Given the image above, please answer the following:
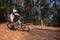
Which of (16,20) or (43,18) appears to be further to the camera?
(43,18)

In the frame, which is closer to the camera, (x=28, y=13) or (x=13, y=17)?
(x=13, y=17)

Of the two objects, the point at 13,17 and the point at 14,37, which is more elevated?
the point at 13,17

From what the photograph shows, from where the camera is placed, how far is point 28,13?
960 inches

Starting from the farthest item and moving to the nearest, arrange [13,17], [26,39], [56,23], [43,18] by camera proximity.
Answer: [43,18] → [56,23] → [13,17] → [26,39]

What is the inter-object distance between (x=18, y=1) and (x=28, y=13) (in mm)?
2041

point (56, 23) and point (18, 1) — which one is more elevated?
point (18, 1)

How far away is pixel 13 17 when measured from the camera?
46.2 feet

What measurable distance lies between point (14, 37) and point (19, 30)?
2.06 metres

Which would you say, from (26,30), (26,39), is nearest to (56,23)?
(26,30)

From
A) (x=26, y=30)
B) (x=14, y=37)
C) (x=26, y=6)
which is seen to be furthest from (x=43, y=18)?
(x=14, y=37)

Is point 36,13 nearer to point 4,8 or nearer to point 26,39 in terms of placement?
point 4,8

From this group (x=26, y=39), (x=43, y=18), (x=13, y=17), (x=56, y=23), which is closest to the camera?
(x=26, y=39)

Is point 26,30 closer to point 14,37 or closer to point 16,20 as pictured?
point 16,20

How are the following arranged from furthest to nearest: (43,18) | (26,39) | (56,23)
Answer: (43,18)
(56,23)
(26,39)
